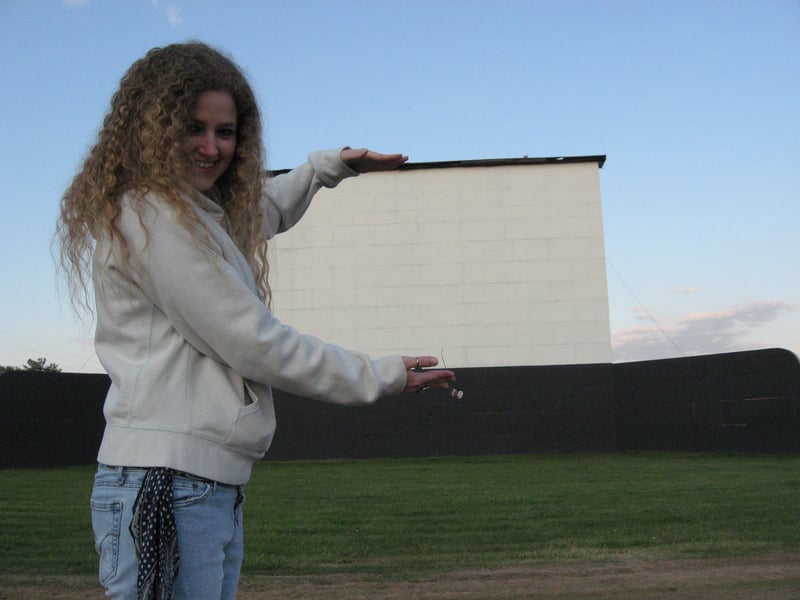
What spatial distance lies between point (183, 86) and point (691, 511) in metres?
6.48

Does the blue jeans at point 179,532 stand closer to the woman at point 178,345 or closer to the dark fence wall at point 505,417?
the woman at point 178,345

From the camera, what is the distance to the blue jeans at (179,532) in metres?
1.42

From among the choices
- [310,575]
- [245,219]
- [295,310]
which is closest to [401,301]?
[295,310]

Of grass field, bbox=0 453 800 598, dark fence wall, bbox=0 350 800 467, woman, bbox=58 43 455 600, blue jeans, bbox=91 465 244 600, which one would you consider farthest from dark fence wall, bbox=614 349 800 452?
blue jeans, bbox=91 465 244 600

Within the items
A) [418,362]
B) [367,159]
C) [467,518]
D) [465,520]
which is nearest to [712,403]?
[467,518]

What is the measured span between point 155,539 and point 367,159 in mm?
1066

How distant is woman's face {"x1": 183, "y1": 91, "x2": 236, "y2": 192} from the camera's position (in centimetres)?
162

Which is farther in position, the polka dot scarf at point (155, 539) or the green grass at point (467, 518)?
the green grass at point (467, 518)

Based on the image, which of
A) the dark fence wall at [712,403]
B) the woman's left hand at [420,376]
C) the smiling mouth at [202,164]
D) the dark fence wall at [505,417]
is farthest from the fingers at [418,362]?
the dark fence wall at [505,417]

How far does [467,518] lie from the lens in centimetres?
693

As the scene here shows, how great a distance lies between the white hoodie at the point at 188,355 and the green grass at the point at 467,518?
360cm

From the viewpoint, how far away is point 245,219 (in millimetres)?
1783

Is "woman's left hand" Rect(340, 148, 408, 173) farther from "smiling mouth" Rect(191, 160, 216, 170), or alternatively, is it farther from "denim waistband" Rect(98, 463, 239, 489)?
"denim waistband" Rect(98, 463, 239, 489)

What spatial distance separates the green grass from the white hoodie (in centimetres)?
360
